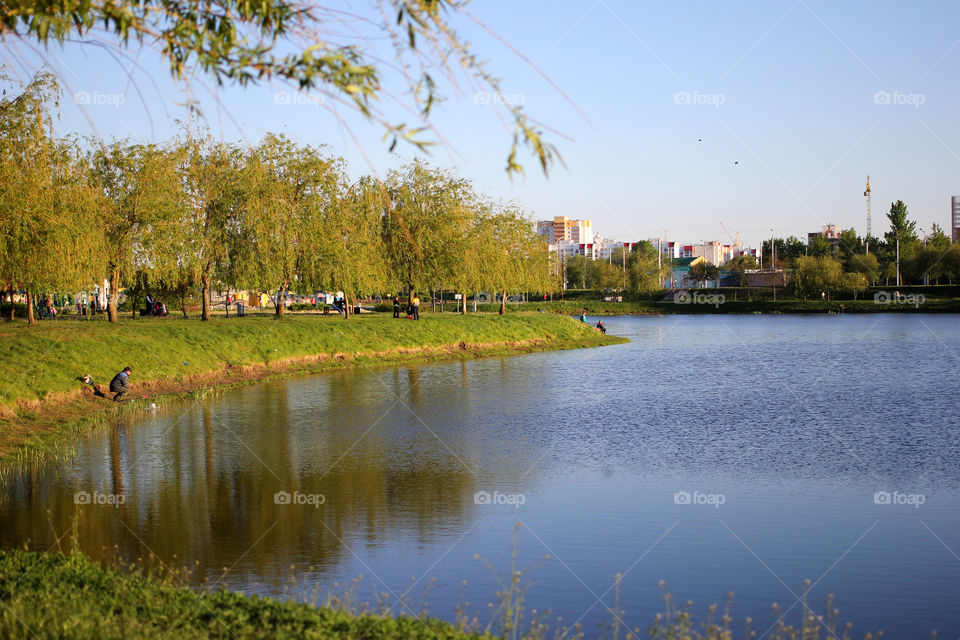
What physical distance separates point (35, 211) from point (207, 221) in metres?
18.5

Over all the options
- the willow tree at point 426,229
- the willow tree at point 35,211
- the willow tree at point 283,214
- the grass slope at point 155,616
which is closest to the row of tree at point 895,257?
the willow tree at point 426,229

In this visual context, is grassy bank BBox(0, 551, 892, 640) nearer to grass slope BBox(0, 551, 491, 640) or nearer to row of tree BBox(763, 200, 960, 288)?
grass slope BBox(0, 551, 491, 640)

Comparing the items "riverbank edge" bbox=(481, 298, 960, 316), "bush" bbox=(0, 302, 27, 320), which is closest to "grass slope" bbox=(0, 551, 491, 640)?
"bush" bbox=(0, 302, 27, 320)

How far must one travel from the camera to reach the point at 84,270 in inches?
1415

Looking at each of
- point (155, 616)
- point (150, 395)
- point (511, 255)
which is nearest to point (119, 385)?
point (150, 395)

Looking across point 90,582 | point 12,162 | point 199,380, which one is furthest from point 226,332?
point 90,582

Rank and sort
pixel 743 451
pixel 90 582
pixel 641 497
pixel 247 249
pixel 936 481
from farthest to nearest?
1. pixel 247 249
2. pixel 743 451
3. pixel 936 481
4. pixel 641 497
5. pixel 90 582

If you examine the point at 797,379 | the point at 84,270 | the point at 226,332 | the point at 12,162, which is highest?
the point at 12,162

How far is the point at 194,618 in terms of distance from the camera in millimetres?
8773

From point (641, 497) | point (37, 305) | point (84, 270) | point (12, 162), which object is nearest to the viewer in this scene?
point (641, 497)

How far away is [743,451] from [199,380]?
Answer: 2295 centimetres

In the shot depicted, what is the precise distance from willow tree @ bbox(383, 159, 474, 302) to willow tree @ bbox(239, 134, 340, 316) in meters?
9.41

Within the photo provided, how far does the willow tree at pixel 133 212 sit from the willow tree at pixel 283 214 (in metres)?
5.33

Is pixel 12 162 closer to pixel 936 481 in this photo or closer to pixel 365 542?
pixel 365 542
